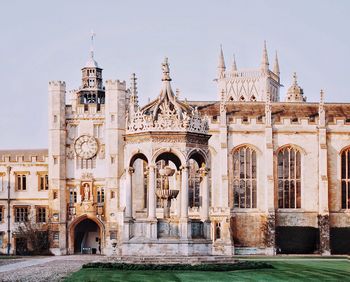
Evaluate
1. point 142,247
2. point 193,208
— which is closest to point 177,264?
point 142,247

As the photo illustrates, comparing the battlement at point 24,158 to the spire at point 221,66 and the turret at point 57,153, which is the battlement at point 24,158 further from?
the spire at point 221,66

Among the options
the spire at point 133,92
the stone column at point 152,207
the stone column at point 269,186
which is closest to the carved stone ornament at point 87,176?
the spire at point 133,92

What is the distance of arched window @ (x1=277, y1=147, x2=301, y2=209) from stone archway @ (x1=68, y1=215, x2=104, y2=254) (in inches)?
571

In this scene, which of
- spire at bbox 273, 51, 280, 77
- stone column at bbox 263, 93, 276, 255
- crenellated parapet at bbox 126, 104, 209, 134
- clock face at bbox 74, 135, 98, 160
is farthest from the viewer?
spire at bbox 273, 51, 280, 77

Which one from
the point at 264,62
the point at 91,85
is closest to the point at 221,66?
the point at 264,62

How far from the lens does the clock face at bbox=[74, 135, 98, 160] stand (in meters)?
70.1

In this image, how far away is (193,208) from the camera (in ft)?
213

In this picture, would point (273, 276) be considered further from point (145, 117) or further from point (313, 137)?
point (313, 137)

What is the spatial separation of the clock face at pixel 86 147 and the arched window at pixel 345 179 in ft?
64.5

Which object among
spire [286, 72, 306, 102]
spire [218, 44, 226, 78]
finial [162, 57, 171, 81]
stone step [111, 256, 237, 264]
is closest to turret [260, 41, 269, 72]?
A: spire [218, 44, 226, 78]

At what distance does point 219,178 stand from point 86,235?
12.7 metres

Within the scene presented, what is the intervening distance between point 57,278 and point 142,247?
4.39m

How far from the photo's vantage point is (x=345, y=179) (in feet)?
220

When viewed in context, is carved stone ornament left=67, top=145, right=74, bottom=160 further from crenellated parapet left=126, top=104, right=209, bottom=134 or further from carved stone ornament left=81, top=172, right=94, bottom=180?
crenellated parapet left=126, top=104, right=209, bottom=134
